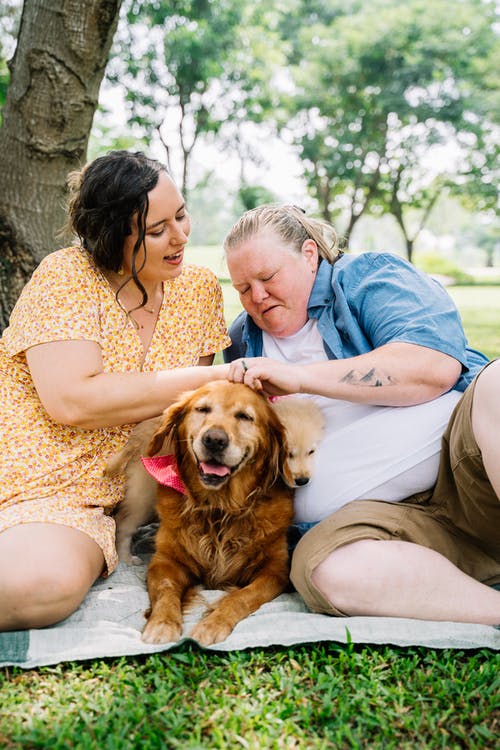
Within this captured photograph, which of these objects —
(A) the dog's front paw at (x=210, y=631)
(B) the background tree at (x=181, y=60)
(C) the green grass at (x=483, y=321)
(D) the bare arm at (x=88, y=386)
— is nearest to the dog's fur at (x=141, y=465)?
(D) the bare arm at (x=88, y=386)

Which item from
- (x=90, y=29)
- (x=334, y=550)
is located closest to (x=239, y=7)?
(x=90, y=29)

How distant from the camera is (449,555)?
2.57 metres

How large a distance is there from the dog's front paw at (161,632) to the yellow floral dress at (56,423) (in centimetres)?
46

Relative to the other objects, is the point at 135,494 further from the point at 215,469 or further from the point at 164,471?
the point at 215,469

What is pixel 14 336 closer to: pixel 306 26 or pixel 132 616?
pixel 132 616

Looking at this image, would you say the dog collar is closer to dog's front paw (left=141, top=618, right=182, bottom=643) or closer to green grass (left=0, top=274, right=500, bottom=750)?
dog's front paw (left=141, top=618, right=182, bottom=643)

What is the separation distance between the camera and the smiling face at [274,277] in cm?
283

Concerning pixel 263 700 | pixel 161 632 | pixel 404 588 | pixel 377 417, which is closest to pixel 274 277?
pixel 377 417

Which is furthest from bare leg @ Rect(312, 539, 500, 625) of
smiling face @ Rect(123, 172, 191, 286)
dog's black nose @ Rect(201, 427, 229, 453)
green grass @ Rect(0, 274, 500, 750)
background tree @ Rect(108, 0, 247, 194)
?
background tree @ Rect(108, 0, 247, 194)

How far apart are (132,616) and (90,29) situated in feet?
11.2

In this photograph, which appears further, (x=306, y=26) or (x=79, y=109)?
(x=306, y=26)

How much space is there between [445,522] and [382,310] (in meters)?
0.90

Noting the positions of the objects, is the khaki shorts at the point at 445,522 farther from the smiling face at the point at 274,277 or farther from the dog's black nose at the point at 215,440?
the smiling face at the point at 274,277

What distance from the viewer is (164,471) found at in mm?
2812
